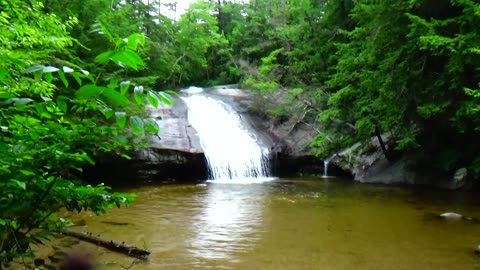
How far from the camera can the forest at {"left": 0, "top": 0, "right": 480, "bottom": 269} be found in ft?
6.42

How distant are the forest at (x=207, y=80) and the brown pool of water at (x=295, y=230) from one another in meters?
1.79

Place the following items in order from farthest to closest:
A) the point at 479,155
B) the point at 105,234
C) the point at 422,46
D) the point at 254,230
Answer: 1. the point at 479,155
2. the point at 422,46
3. the point at 254,230
4. the point at 105,234

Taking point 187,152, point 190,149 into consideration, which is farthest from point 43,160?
point 190,149

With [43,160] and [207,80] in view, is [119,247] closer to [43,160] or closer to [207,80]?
[43,160]

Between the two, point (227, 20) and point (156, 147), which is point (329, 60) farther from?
point (227, 20)

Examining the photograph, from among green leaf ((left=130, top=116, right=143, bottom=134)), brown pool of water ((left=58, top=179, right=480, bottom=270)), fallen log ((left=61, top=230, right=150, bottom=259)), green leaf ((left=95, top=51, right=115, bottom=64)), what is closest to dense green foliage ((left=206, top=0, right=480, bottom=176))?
brown pool of water ((left=58, top=179, right=480, bottom=270))

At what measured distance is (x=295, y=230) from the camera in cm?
803

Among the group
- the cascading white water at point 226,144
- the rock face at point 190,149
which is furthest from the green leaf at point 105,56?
the cascading white water at point 226,144

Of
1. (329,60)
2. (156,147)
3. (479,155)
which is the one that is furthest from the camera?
(329,60)

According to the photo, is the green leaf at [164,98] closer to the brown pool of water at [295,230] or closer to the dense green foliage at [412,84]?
the brown pool of water at [295,230]

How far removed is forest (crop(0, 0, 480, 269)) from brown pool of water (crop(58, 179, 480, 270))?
5.87 feet

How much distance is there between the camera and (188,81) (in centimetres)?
3219

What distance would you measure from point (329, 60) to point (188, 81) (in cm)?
1439

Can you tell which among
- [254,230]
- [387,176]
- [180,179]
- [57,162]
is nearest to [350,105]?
[387,176]
